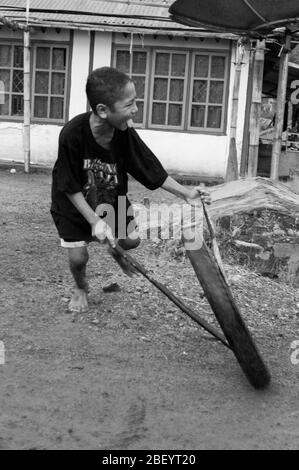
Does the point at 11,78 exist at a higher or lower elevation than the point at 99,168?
higher

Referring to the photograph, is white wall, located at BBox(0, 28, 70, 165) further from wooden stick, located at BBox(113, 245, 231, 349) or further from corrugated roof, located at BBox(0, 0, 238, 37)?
wooden stick, located at BBox(113, 245, 231, 349)

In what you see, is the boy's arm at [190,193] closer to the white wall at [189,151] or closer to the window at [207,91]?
the white wall at [189,151]

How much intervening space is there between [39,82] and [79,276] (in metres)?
9.42

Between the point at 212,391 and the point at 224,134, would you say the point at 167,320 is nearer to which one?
the point at 212,391

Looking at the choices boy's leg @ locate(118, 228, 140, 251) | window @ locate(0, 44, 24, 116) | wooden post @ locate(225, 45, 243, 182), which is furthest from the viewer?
window @ locate(0, 44, 24, 116)

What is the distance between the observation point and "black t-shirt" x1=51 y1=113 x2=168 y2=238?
11.5ft

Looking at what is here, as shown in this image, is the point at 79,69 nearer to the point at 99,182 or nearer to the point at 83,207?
the point at 99,182

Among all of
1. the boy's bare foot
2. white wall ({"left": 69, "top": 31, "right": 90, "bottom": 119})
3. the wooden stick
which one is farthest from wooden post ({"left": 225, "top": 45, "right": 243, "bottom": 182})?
the wooden stick

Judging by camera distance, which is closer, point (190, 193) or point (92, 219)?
point (92, 219)

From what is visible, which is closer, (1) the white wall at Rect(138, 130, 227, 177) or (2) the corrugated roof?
(2) the corrugated roof

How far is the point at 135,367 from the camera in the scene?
319 cm

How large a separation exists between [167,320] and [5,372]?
4.07ft

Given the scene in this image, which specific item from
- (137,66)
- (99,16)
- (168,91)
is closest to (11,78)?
(99,16)

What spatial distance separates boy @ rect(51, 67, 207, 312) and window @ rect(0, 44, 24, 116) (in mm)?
9312
